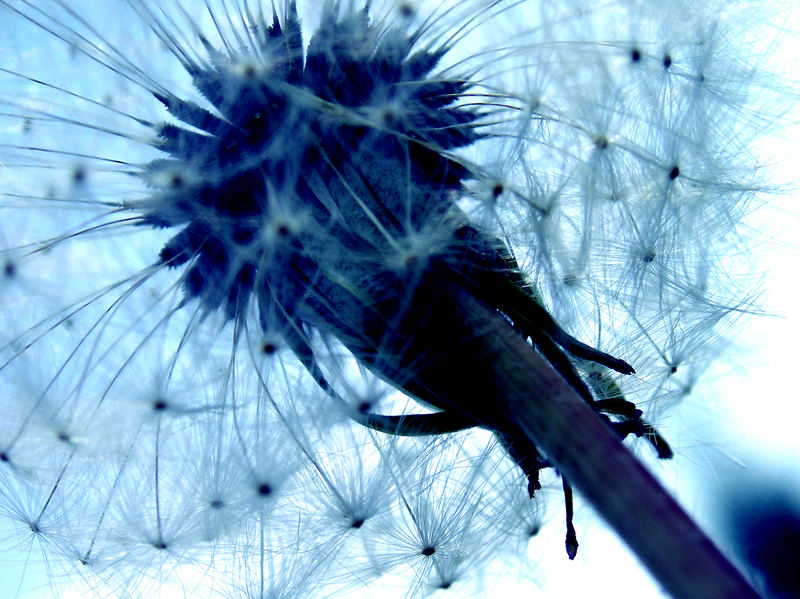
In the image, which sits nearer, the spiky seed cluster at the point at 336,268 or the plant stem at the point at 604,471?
the plant stem at the point at 604,471

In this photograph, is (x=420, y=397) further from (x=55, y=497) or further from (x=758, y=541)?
(x=55, y=497)

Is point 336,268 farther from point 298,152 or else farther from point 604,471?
point 604,471

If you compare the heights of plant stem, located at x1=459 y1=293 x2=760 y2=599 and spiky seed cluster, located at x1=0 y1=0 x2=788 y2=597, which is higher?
spiky seed cluster, located at x1=0 y1=0 x2=788 y2=597

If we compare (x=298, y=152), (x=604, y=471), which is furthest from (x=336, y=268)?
(x=604, y=471)

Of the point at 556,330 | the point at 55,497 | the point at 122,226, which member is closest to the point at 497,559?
the point at 556,330

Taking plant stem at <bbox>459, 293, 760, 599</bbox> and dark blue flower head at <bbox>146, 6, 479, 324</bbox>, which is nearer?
plant stem at <bbox>459, 293, 760, 599</bbox>
